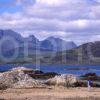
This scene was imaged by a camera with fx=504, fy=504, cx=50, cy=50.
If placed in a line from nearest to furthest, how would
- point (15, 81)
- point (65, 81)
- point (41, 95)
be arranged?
point (41, 95) → point (15, 81) → point (65, 81)

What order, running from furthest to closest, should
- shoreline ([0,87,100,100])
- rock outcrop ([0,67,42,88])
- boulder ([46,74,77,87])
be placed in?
boulder ([46,74,77,87]) → rock outcrop ([0,67,42,88]) → shoreline ([0,87,100,100])

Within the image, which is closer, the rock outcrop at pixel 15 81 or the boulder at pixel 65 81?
the rock outcrop at pixel 15 81

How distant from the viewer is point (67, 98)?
3500 cm

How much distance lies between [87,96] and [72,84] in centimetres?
1186

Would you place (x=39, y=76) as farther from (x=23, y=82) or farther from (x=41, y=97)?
(x=41, y=97)

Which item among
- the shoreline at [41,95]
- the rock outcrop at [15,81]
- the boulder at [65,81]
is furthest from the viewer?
the boulder at [65,81]

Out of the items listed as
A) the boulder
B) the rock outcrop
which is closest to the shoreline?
the rock outcrop

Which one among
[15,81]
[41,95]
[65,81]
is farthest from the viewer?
[65,81]

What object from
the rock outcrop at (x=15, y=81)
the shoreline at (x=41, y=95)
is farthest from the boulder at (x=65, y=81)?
the shoreline at (x=41, y=95)

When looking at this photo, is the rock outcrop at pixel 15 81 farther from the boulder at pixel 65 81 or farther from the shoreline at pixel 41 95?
the shoreline at pixel 41 95

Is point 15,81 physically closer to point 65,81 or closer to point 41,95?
point 65,81

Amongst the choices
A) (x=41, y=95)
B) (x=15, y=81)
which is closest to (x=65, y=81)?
(x=15, y=81)

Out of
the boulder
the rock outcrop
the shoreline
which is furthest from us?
the boulder

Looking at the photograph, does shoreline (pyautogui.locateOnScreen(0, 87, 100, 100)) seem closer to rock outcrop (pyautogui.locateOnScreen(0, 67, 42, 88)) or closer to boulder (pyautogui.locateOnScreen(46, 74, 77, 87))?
rock outcrop (pyautogui.locateOnScreen(0, 67, 42, 88))
